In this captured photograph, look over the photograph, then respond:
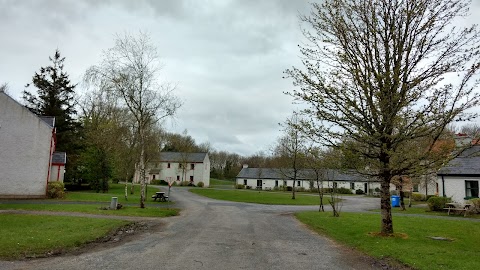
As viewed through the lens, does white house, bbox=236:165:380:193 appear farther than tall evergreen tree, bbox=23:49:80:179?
Yes

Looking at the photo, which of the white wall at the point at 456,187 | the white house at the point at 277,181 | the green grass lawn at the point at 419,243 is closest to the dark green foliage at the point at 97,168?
the green grass lawn at the point at 419,243

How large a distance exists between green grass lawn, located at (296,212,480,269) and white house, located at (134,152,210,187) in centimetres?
6314

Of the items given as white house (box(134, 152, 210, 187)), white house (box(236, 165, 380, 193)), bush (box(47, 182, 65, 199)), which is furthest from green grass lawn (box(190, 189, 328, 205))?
white house (box(134, 152, 210, 187))

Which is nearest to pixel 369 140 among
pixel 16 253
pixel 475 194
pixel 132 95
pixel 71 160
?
pixel 16 253

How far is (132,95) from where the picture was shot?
23.2 metres

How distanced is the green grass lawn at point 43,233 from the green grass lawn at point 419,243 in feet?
28.9

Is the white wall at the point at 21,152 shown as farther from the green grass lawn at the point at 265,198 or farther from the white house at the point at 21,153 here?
the green grass lawn at the point at 265,198

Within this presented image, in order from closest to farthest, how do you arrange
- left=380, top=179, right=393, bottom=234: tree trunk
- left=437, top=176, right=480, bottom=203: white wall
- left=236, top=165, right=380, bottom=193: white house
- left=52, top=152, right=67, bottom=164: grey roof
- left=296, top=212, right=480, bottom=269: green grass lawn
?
left=296, top=212, right=480, bottom=269: green grass lawn → left=380, top=179, right=393, bottom=234: tree trunk → left=437, top=176, right=480, bottom=203: white wall → left=52, top=152, right=67, bottom=164: grey roof → left=236, top=165, right=380, bottom=193: white house

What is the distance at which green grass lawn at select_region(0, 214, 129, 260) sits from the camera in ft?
30.5

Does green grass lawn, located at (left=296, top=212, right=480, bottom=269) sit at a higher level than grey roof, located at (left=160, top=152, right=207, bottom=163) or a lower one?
lower

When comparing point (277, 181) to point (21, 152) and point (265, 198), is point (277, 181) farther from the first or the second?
point (21, 152)

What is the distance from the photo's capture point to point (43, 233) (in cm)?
1147

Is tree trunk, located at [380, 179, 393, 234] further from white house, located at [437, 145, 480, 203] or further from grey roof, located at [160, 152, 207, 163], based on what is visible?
grey roof, located at [160, 152, 207, 163]

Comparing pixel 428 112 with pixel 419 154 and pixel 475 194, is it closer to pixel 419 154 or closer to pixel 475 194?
pixel 419 154
